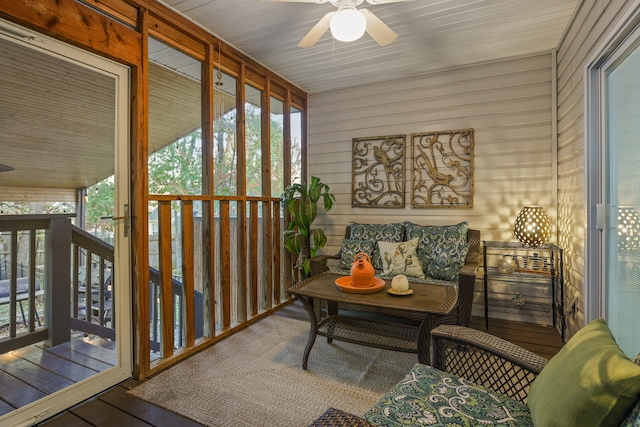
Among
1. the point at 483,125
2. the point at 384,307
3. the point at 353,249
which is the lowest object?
the point at 384,307

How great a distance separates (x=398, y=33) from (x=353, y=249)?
2.12 m

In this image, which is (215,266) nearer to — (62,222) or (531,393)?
(62,222)

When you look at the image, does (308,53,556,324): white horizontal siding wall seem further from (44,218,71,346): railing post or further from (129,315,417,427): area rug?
(44,218,71,346): railing post

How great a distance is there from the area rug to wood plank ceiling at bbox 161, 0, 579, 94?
2.75 metres

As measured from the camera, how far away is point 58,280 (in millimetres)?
2180

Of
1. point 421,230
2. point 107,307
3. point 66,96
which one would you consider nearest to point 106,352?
point 107,307

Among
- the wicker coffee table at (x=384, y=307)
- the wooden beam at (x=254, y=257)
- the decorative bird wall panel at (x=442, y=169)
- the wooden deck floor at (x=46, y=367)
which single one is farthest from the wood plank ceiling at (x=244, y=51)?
the wicker coffee table at (x=384, y=307)

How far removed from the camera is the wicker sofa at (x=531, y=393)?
35.0 inches

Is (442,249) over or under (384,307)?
over

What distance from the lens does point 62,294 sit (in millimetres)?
2191

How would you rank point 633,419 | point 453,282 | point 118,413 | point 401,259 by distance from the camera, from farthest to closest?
point 401,259 → point 453,282 → point 118,413 → point 633,419

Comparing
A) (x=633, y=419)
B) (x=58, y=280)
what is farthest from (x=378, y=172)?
(x=633, y=419)

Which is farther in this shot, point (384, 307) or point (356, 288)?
point (356, 288)

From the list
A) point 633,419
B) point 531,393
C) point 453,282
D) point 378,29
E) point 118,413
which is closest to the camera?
point 633,419
